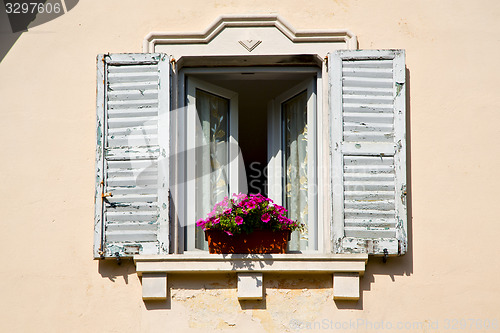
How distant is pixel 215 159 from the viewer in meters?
7.34

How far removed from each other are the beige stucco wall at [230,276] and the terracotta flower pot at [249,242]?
0.20m

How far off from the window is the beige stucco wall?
182 millimetres

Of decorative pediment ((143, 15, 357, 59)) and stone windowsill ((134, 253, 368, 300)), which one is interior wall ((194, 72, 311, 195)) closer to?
decorative pediment ((143, 15, 357, 59))

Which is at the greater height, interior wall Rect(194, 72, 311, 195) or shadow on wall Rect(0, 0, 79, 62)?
shadow on wall Rect(0, 0, 79, 62)

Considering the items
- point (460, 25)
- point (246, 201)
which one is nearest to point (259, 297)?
point (246, 201)

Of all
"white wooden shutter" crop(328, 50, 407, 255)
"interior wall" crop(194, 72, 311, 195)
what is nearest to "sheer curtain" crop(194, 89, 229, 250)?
"interior wall" crop(194, 72, 311, 195)

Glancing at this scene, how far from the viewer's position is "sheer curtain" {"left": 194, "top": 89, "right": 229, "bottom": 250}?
23.6 ft

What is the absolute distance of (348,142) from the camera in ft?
22.1

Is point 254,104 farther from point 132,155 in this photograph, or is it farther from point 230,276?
point 230,276

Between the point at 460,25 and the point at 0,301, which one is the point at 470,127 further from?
the point at 0,301

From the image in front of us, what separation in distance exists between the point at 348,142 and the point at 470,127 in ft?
3.11

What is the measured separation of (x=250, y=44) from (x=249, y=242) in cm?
155

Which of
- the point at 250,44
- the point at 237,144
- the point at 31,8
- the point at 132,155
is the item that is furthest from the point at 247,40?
the point at 31,8

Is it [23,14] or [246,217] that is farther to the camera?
[23,14]
